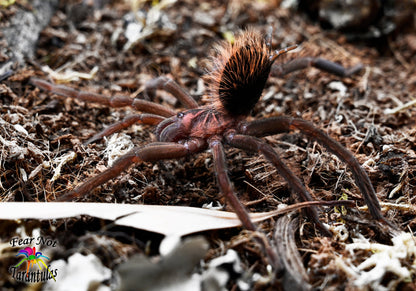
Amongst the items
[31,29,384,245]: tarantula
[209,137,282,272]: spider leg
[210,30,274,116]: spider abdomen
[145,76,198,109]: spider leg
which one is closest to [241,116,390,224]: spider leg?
[31,29,384,245]: tarantula

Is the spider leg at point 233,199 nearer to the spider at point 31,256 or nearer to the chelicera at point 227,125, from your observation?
the chelicera at point 227,125

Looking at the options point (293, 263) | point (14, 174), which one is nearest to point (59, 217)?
point (14, 174)

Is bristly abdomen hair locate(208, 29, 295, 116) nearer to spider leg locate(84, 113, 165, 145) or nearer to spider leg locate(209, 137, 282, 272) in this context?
spider leg locate(209, 137, 282, 272)

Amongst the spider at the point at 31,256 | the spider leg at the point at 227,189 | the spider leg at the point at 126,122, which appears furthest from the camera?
the spider leg at the point at 126,122

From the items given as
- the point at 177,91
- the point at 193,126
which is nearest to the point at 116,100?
the point at 177,91

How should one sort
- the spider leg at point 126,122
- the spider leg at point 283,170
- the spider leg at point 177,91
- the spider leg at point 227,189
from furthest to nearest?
1. the spider leg at point 177,91
2. the spider leg at point 126,122
3. the spider leg at point 283,170
4. the spider leg at point 227,189

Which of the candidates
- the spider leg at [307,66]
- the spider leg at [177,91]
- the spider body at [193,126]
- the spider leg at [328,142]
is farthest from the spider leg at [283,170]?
the spider leg at [307,66]

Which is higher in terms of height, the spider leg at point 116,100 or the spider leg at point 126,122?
the spider leg at point 116,100

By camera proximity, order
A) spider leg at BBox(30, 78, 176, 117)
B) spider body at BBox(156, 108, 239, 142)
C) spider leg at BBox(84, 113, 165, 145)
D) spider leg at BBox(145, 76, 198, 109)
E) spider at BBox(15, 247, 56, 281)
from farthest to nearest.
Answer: spider leg at BBox(145, 76, 198, 109)
spider leg at BBox(30, 78, 176, 117)
spider leg at BBox(84, 113, 165, 145)
spider body at BBox(156, 108, 239, 142)
spider at BBox(15, 247, 56, 281)
